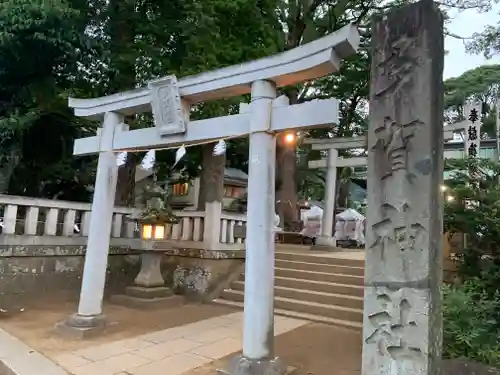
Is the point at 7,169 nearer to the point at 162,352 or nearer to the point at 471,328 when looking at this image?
the point at 162,352

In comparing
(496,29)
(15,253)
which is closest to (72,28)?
(15,253)

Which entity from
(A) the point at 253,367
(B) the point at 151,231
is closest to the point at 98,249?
(B) the point at 151,231

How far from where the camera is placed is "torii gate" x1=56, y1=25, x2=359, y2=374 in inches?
165

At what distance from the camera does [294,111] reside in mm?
4348

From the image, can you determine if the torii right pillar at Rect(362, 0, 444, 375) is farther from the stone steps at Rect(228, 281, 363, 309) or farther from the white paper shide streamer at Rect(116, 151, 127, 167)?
the white paper shide streamer at Rect(116, 151, 127, 167)

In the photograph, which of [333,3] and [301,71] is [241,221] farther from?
[333,3]

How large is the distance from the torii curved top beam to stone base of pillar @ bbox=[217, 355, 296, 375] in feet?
10.4

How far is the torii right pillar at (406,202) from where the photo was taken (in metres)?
3.06

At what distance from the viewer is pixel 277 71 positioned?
4.51 metres

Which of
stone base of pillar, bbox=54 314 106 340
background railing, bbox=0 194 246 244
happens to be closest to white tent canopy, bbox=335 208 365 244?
background railing, bbox=0 194 246 244

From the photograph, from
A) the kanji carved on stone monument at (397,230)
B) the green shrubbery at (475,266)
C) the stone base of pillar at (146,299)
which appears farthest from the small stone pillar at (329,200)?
the kanji carved on stone monument at (397,230)

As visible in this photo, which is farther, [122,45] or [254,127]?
[122,45]

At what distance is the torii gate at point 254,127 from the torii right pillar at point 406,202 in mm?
774

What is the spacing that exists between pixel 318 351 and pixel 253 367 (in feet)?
4.82
